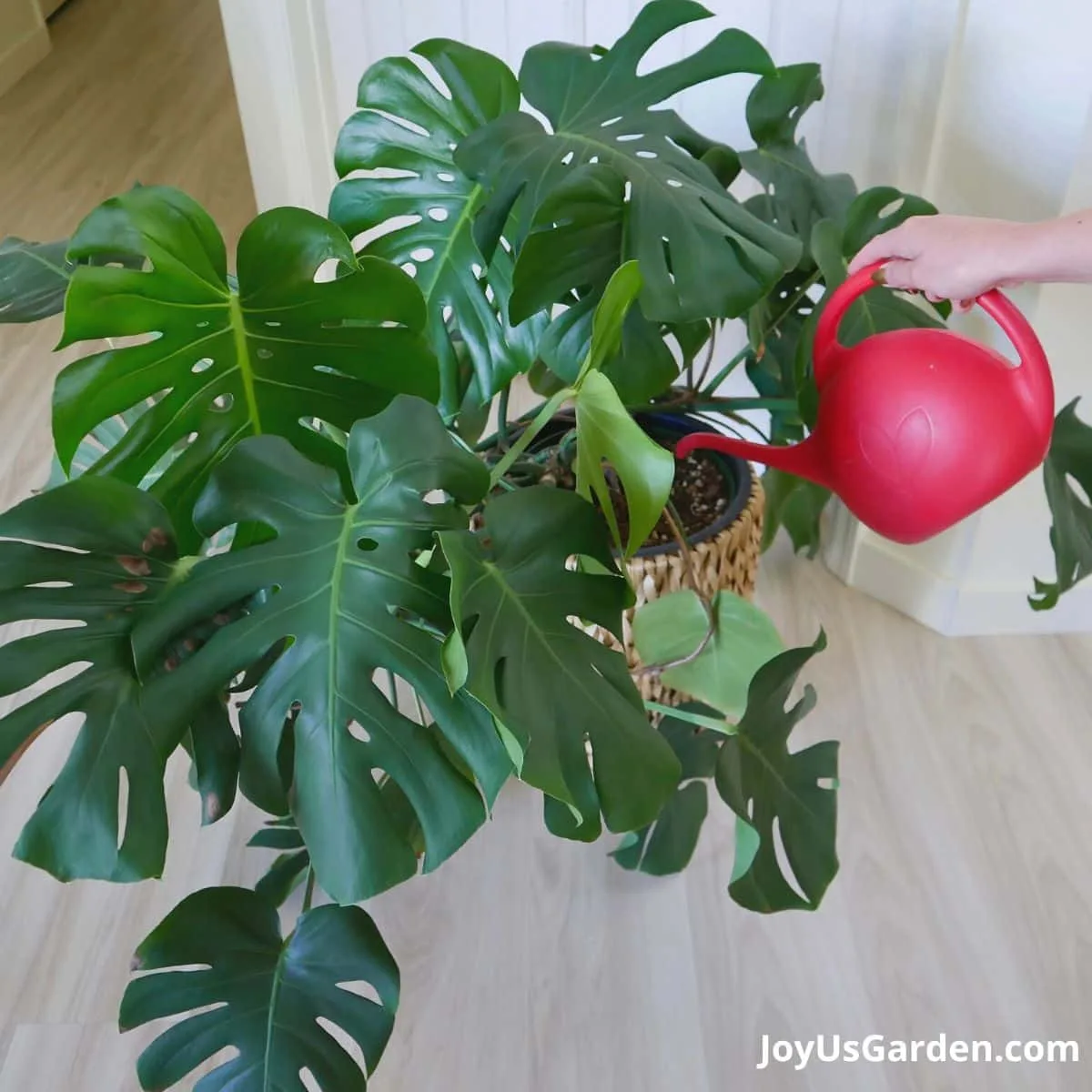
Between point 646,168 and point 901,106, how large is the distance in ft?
2.43

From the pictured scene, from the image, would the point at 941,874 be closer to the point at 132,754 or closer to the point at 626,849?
the point at 626,849

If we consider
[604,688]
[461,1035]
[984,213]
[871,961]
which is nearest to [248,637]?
[604,688]

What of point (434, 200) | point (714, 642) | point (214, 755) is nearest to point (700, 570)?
point (714, 642)

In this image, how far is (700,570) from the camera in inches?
46.2

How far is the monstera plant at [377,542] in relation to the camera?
0.71 metres

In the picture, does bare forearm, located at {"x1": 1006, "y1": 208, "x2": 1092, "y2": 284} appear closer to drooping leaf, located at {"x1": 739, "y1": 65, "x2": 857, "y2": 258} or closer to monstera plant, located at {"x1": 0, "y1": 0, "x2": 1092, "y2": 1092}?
monstera plant, located at {"x1": 0, "y1": 0, "x2": 1092, "y2": 1092}

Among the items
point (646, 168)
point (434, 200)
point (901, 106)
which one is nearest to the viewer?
point (646, 168)

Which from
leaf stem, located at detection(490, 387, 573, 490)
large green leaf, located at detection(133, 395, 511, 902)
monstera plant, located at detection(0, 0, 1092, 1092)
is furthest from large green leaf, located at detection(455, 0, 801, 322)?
large green leaf, located at detection(133, 395, 511, 902)

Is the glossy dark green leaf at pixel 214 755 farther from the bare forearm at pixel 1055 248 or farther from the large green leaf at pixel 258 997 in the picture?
the bare forearm at pixel 1055 248

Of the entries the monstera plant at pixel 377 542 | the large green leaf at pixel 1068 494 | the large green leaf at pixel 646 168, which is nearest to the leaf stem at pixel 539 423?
the monstera plant at pixel 377 542

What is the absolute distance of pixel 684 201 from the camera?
36.0 inches

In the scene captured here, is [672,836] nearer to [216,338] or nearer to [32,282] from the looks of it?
[216,338]

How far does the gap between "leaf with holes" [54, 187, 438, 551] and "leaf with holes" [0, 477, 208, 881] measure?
0.09 m

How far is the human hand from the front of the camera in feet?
2.68
